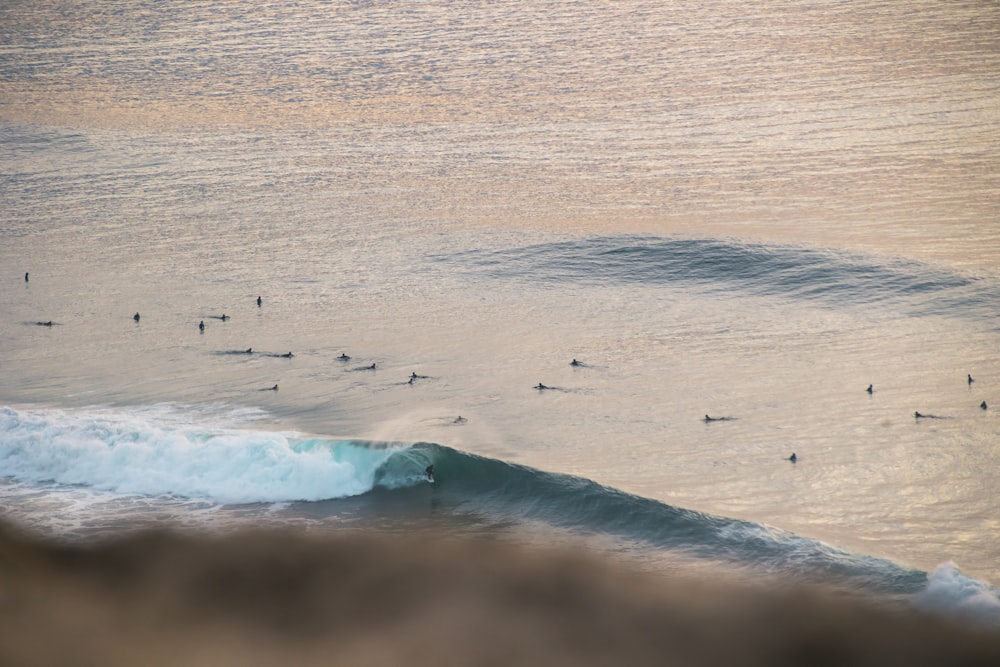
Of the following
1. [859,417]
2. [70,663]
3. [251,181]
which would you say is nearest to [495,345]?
[859,417]

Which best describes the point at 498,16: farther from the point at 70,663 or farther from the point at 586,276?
the point at 70,663

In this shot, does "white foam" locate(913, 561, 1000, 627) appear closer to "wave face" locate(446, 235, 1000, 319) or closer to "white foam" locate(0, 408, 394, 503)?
"white foam" locate(0, 408, 394, 503)

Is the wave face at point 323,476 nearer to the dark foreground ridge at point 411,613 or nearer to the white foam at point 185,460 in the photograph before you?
the white foam at point 185,460

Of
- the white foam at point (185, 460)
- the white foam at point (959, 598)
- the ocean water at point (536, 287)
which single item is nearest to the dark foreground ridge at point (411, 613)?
the white foam at point (959, 598)

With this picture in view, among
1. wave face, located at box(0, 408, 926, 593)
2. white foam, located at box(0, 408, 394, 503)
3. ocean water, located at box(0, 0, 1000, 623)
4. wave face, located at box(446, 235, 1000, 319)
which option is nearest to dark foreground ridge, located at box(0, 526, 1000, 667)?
ocean water, located at box(0, 0, 1000, 623)

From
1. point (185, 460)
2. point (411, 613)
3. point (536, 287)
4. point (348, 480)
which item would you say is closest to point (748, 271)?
point (536, 287)

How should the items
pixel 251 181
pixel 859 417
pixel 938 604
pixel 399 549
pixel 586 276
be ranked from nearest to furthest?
pixel 938 604 < pixel 399 549 < pixel 859 417 < pixel 586 276 < pixel 251 181
